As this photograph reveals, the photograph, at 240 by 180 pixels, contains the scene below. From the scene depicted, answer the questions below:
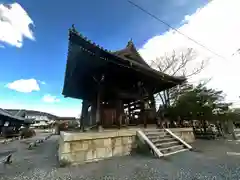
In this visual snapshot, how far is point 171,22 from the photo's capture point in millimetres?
5754

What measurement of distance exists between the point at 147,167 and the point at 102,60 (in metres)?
4.08

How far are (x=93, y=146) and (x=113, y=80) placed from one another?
3.84 metres

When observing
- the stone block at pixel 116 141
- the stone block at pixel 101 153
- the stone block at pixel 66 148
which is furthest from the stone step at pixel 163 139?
the stone block at pixel 66 148

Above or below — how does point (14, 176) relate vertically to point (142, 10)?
below

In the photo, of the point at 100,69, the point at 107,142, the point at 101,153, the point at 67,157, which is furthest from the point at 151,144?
the point at 100,69

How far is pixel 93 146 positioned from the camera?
486cm

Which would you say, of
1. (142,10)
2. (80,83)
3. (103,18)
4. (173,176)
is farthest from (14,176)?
(103,18)

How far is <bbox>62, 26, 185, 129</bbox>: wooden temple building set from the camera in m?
5.54

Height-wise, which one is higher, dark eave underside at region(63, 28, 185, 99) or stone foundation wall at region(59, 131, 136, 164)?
dark eave underside at region(63, 28, 185, 99)

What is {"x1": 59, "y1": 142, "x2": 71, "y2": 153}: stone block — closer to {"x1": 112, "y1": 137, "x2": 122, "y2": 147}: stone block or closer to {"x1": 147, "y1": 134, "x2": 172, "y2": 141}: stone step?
{"x1": 112, "y1": 137, "x2": 122, "y2": 147}: stone block

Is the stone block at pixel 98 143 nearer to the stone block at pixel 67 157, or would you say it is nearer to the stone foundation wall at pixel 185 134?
the stone block at pixel 67 157

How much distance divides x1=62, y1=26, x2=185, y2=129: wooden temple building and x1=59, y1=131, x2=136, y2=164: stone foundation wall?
3.18 ft

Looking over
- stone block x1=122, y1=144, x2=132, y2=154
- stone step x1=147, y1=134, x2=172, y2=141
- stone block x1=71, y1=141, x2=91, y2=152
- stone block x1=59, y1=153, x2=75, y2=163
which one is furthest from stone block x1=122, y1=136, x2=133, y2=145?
stone block x1=59, y1=153, x2=75, y2=163

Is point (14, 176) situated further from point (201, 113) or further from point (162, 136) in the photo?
point (201, 113)
